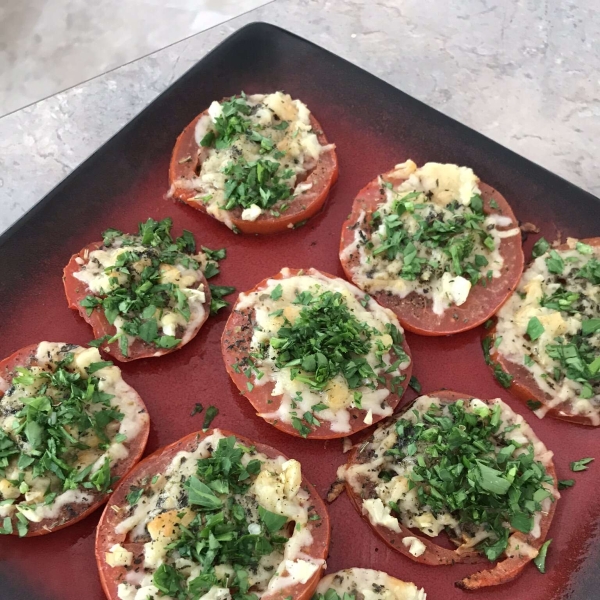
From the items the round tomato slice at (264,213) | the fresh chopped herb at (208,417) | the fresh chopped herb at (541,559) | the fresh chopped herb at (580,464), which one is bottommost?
the fresh chopped herb at (541,559)

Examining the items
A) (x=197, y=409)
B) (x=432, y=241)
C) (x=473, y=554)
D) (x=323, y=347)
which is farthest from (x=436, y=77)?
(x=473, y=554)

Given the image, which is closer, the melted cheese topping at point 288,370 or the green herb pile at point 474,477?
the green herb pile at point 474,477

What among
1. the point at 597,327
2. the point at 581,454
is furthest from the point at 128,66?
the point at 581,454

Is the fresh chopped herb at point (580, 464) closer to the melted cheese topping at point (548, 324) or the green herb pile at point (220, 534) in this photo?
the melted cheese topping at point (548, 324)

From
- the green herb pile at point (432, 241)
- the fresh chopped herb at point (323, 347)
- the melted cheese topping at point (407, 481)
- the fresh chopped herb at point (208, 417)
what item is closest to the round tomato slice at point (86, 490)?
the fresh chopped herb at point (208, 417)

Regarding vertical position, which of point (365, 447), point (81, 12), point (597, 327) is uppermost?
point (81, 12)

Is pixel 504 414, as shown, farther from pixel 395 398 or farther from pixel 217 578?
pixel 217 578

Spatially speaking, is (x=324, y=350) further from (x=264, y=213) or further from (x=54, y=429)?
(x=54, y=429)
